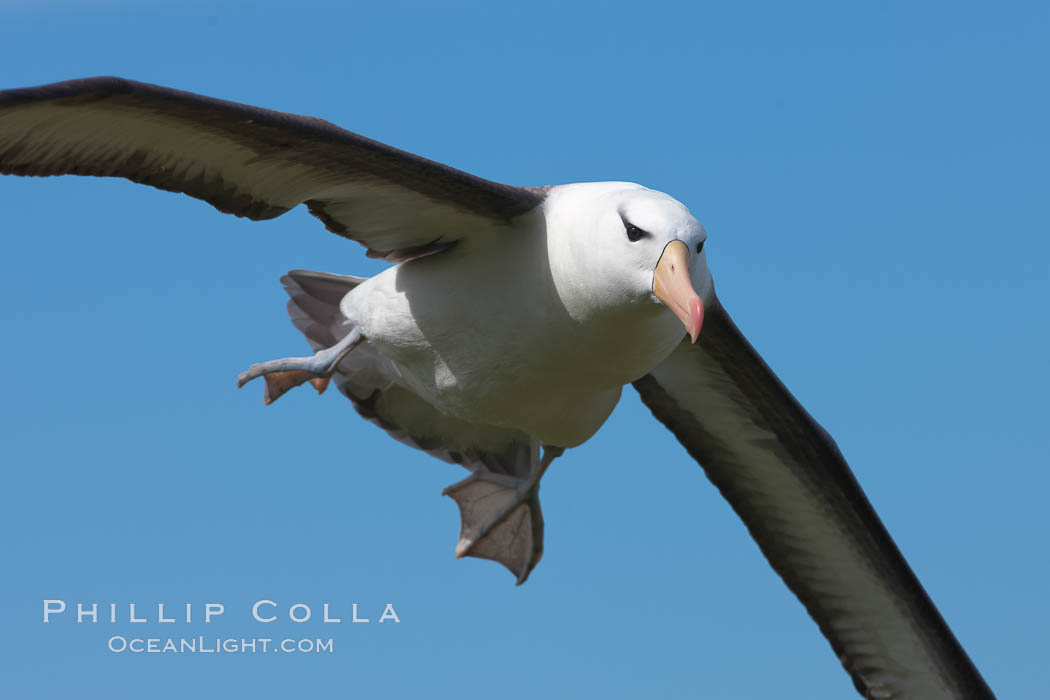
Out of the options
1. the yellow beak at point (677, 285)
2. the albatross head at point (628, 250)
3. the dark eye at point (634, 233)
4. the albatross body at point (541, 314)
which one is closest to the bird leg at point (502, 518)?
the albatross body at point (541, 314)

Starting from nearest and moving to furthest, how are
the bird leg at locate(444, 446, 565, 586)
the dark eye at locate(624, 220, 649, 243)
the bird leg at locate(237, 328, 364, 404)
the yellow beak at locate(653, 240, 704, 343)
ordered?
the yellow beak at locate(653, 240, 704, 343)
the dark eye at locate(624, 220, 649, 243)
the bird leg at locate(237, 328, 364, 404)
the bird leg at locate(444, 446, 565, 586)

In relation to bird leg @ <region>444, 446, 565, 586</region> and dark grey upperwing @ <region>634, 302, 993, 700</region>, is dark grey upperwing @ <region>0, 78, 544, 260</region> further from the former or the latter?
bird leg @ <region>444, 446, 565, 586</region>

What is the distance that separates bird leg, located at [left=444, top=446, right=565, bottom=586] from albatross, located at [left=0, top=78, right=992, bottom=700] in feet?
0.05

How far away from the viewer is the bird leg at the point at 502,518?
12.3m

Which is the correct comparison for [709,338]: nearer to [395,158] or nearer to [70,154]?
[395,158]

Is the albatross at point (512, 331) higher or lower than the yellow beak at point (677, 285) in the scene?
higher

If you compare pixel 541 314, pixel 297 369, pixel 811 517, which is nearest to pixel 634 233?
pixel 541 314

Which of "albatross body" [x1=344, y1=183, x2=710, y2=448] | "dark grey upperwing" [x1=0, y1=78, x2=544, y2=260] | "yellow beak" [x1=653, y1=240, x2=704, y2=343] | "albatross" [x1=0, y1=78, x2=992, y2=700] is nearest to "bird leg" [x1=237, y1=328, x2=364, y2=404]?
"albatross" [x1=0, y1=78, x2=992, y2=700]

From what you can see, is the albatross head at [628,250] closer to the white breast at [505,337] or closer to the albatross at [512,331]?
the albatross at [512,331]

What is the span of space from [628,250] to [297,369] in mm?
3083

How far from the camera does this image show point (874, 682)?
13.1 meters

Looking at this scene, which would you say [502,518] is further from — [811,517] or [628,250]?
[628,250]

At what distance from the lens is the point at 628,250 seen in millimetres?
8898

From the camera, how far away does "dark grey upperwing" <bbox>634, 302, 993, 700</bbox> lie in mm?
11891
